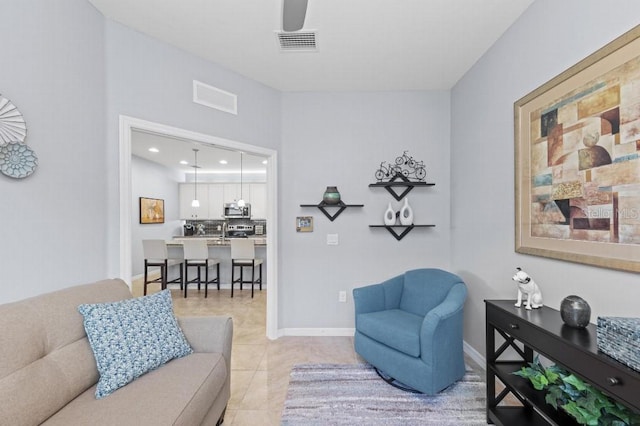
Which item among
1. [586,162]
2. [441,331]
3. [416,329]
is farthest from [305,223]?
[586,162]

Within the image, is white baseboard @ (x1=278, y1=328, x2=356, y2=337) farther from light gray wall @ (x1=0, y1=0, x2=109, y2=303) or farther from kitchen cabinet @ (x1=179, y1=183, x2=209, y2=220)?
kitchen cabinet @ (x1=179, y1=183, x2=209, y2=220)

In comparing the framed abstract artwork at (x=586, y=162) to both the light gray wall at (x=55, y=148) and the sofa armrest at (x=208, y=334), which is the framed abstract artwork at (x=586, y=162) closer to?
the sofa armrest at (x=208, y=334)

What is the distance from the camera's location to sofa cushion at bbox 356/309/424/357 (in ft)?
7.00

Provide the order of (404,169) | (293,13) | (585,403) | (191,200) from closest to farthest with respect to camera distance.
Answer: (585,403)
(293,13)
(404,169)
(191,200)

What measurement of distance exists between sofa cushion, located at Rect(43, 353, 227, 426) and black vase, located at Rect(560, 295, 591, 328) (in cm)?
179

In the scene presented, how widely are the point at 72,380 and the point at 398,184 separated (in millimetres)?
2884

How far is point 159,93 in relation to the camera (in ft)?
7.87

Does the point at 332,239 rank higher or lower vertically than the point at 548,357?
higher

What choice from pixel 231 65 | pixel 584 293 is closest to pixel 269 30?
pixel 231 65

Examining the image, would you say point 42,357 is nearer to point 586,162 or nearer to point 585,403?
point 585,403

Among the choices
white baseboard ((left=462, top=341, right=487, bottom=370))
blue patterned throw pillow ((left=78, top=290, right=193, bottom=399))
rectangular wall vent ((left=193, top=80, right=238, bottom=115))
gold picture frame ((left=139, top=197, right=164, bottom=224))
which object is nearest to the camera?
blue patterned throw pillow ((left=78, top=290, right=193, bottom=399))

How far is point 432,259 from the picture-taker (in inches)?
129

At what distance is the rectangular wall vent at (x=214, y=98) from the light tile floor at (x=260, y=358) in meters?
2.39

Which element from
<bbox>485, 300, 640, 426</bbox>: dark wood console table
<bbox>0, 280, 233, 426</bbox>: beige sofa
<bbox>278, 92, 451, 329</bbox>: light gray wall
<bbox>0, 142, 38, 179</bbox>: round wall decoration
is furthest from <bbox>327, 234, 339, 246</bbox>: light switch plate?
<bbox>0, 142, 38, 179</bbox>: round wall decoration
